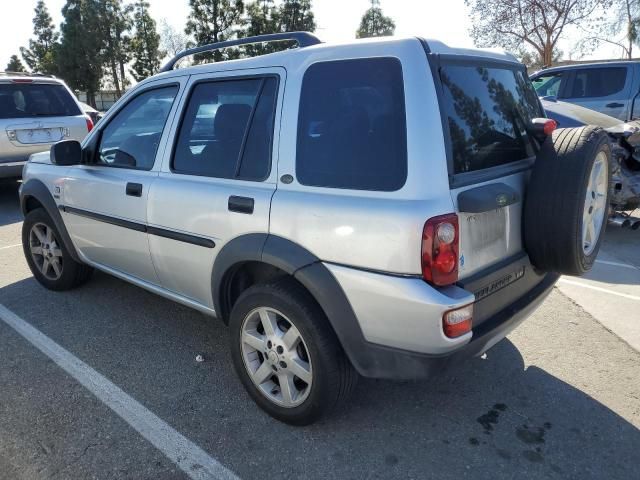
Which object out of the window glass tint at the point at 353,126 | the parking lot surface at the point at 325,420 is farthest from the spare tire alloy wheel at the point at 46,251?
the window glass tint at the point at 353,126

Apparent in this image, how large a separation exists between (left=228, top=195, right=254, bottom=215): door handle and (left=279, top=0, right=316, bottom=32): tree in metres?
35.9

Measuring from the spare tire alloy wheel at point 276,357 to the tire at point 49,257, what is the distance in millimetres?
2287

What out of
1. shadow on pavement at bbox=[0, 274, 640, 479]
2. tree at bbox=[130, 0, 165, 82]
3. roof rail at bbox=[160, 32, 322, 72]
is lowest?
shadow on pavement at bbox=[0, 274, 640, 479]

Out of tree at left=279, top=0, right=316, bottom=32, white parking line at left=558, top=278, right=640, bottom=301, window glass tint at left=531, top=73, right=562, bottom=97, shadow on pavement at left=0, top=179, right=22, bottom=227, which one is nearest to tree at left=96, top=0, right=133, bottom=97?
tree at left=279, top=0, right=316, bottom=32

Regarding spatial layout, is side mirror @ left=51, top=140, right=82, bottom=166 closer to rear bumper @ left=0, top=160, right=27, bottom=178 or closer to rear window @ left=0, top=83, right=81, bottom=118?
rear bumper @ left=0, top=160, right=27, bottom=178

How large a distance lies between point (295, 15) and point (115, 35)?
41.5ft

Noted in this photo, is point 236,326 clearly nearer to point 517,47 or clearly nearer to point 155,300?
point 155,300

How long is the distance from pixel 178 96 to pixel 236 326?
1455mm

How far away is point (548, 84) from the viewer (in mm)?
8578

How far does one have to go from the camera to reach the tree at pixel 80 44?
3538 centimetres

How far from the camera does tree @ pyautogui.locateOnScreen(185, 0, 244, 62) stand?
113 ft

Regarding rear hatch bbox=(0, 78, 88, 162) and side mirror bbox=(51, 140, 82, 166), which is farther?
rear hatch bbox=(0, 78, 88, 162)

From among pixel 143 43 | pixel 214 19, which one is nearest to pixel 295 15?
pixel 214 19

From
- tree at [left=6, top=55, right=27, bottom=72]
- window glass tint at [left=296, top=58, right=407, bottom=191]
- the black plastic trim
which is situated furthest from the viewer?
tree at [left=6, top=55, right=27, bottom=72]
